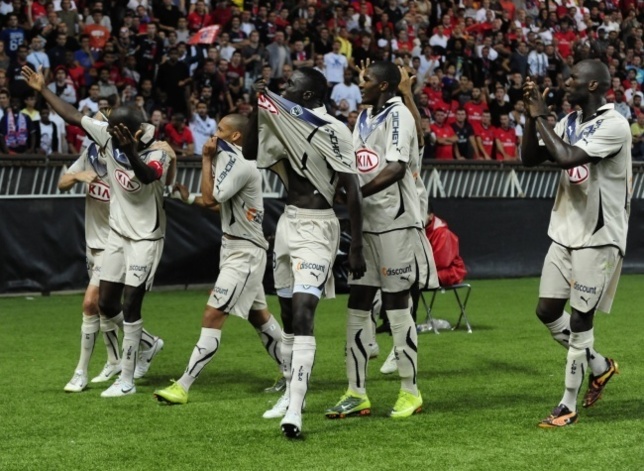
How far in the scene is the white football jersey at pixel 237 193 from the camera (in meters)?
8.40

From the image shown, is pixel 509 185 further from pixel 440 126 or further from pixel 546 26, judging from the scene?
pixel 546 26

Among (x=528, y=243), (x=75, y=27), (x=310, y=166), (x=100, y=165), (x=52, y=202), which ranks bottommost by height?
(x=528, y=243)

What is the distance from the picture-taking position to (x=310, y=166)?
24.3ft

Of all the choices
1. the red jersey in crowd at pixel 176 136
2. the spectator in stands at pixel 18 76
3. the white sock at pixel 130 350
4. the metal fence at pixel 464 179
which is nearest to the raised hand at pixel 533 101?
the white sock at pixel 130 350

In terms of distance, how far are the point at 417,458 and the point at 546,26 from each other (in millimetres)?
23244

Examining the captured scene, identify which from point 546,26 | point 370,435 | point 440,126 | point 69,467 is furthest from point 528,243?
point 69,467

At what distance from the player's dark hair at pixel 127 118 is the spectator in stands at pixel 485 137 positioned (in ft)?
43.8

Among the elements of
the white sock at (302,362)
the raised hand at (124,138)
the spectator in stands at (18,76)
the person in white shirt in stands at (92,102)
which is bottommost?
the person in white shirt in stands at (92,102)

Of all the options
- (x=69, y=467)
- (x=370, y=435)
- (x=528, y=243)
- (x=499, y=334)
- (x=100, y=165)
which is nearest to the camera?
(x=69, y=467)

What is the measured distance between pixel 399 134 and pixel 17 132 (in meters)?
10.4

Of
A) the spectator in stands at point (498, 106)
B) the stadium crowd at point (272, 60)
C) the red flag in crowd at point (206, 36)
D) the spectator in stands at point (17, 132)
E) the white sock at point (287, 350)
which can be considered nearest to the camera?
the white sock at point (287, 350)

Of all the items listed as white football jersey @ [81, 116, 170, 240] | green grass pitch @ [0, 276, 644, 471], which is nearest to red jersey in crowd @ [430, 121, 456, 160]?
green grass pitch @ [0, 276, 644, 471]

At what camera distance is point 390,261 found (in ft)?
25.6

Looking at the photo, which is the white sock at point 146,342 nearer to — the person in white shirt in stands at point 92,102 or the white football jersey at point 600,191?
the white football jersey at point 600,191
